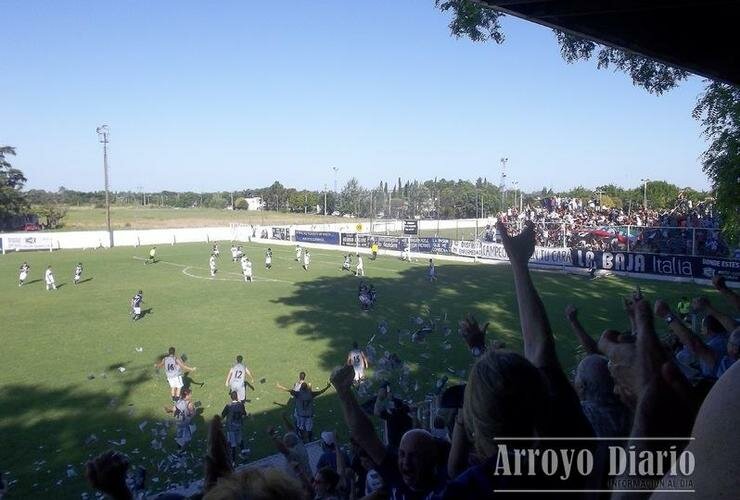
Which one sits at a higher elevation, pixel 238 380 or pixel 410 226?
pixel 410 226

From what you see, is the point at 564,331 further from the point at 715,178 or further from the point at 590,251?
the point at 590,251

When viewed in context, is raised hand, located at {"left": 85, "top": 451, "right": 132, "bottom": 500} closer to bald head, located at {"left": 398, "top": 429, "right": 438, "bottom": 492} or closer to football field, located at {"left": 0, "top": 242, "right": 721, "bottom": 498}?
bald head, located at {"left": 398, "top": 429, "right": 438, "bottom": 492}

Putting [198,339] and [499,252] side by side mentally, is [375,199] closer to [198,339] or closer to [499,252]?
[499,252]

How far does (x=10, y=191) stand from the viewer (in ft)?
232

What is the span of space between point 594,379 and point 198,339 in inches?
679

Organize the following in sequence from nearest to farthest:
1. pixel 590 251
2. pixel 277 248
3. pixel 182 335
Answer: pixel 182 335 < pixel 590 251 < pixel 277 248

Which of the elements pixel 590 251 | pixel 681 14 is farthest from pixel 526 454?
pixel 590 251

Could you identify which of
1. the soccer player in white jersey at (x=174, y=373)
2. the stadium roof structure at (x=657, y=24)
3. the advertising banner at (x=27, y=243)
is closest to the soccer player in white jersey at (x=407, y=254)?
the advertising banner at (x=27, y=243)

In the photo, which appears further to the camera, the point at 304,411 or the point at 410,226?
the point at 410,226

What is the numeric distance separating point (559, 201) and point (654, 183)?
34.4 metres

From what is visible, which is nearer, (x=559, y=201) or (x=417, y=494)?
(x=417, y=494)

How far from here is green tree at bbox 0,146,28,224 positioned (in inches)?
2729

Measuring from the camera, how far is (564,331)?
1852cm

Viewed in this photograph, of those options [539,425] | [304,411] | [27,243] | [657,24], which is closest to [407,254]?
[27,243]
